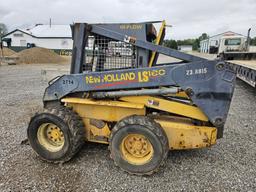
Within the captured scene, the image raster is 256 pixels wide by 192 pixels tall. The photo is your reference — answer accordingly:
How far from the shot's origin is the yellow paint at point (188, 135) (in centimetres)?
319

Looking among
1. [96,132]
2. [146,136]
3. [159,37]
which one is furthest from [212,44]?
[146,136]

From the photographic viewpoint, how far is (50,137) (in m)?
3.69

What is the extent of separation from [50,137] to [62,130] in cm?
44

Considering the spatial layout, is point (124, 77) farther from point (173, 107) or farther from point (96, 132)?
point (96, 132)

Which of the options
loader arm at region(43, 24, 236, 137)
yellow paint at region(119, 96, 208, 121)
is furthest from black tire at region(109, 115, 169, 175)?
loader arm at region(43, 24, 236, 137)

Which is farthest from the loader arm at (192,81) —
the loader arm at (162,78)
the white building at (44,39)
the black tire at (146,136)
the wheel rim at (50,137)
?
the white building at (44,39)

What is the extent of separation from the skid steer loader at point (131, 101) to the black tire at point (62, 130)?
0.01m

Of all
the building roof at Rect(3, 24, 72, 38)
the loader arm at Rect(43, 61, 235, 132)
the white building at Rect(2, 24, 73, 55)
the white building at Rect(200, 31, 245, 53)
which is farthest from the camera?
the building roof at Rect(3, 24, 72, 38)

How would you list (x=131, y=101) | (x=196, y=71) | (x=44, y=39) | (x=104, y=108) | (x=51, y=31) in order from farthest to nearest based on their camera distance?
(x=51, y=31) < (x=44, y=39) < (x=104, y=108) < (x=131, y=101) < (x=196, y=71)

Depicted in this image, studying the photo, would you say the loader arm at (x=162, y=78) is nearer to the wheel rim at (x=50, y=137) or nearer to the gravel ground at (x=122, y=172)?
the wheel rim at (x=50, y=137)

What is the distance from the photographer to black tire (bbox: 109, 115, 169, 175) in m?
3.07

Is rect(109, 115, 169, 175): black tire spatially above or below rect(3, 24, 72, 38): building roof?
below

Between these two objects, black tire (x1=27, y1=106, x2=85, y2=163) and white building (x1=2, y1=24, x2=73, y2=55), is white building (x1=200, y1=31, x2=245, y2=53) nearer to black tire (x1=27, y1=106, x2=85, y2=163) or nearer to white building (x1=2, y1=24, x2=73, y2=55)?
white building (x1=2, y1=24, x2=73, y2=55)

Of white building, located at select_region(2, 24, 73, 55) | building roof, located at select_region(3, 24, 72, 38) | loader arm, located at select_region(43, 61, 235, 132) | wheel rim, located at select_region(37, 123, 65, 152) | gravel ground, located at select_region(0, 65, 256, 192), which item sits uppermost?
building roof, located at select_region(3, 24, 72, 38)
